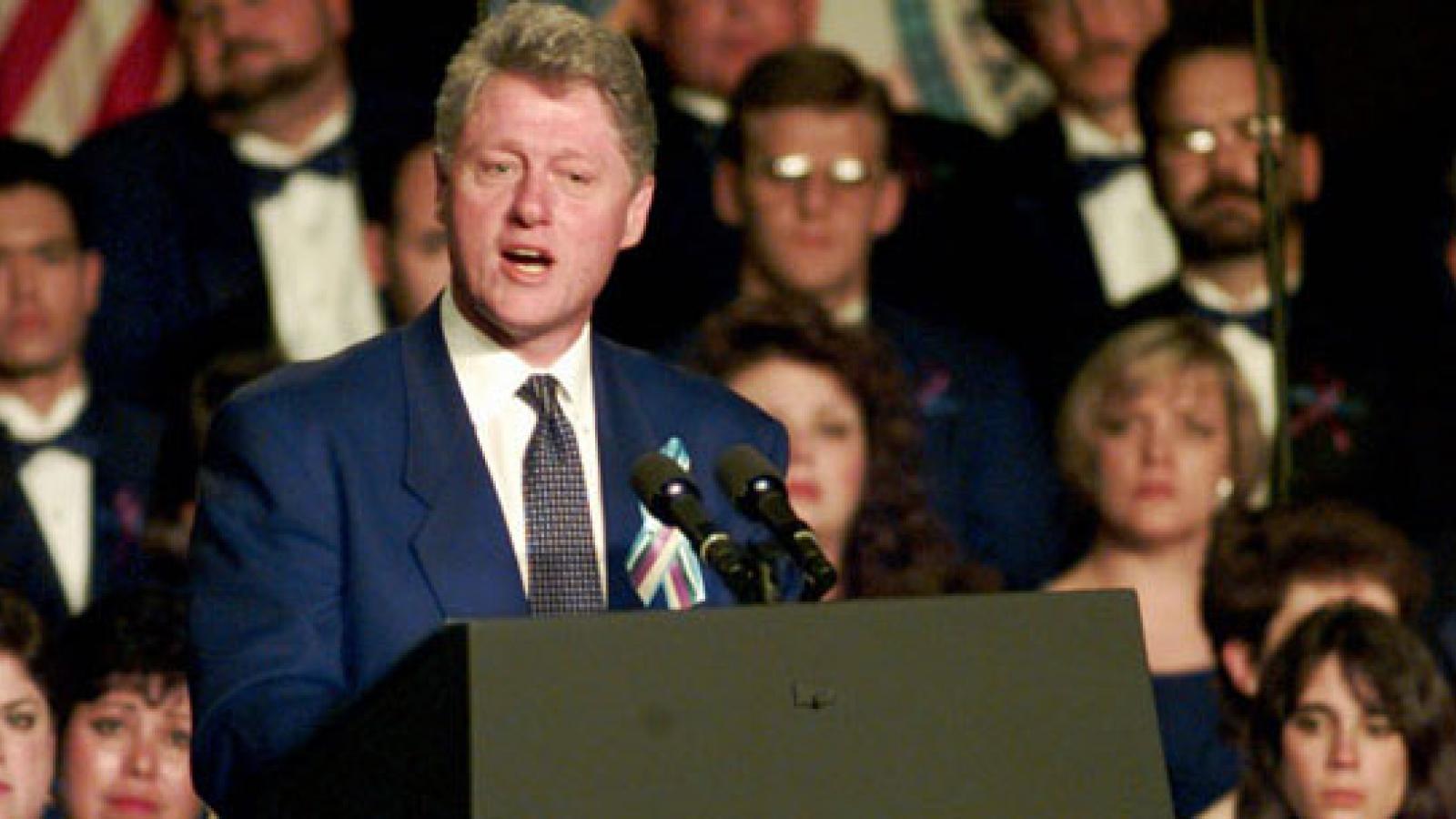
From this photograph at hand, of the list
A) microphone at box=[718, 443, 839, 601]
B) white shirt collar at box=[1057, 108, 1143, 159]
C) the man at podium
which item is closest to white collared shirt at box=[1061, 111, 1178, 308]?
white shirt collar at box=[1057, 108, 1143, 159]

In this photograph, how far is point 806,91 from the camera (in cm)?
502

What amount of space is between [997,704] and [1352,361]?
3.32 m

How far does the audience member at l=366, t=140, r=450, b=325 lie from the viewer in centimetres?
471

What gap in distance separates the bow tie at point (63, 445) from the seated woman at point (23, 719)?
0.81 ft

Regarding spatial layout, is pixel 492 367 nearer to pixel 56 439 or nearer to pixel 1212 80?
pixel 56 439

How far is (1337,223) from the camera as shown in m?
5.30

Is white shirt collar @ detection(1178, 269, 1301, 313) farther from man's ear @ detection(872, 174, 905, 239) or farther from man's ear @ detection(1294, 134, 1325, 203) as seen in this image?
man's ear @ detection(872, 174, 905, 239)

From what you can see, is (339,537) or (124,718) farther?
(124,718)

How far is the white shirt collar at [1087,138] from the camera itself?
517cm

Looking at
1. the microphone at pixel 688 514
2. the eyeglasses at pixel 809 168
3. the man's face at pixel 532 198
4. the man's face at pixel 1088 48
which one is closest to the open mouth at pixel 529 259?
the man's face at pixel 532 198

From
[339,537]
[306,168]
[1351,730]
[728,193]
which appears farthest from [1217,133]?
[339,537]

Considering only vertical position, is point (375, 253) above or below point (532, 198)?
below

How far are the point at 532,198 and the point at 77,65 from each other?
231cm

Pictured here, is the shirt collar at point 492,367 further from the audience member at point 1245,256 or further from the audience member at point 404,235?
the audience member at point 1245,256
